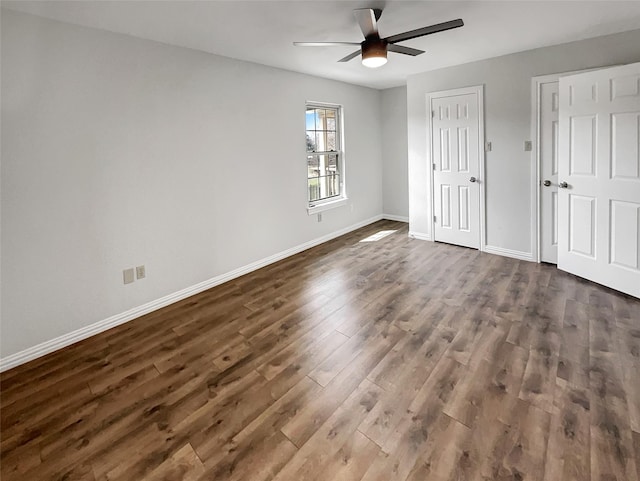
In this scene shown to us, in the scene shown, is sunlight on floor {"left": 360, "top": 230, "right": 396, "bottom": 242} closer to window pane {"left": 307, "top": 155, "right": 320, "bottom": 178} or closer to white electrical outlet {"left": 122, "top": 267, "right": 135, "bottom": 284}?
window pane {"left": 307, "top": 155, "right": 320, "bottom": 178}

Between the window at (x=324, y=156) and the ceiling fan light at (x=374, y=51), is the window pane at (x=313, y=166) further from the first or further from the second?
the ceiling fan light at (x=374, y=51)

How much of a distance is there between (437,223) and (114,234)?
4.17 m

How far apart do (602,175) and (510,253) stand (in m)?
1.44

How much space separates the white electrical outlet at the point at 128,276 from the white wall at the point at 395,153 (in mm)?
4850

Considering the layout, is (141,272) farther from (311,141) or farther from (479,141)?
(479,141)

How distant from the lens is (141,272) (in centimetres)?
336

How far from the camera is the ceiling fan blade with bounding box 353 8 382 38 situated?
2.45 m

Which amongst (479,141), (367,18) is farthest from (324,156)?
(367,18)

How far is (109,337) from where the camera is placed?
300 centimetres

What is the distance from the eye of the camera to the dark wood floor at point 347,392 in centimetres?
169

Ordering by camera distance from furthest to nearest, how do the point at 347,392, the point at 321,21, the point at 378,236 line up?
1. the point at 378,236
2. the point at 321,21
3. the point at 347,392

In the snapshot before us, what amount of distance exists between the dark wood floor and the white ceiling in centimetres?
243

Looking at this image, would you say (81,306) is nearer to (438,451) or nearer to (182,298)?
(182,298)

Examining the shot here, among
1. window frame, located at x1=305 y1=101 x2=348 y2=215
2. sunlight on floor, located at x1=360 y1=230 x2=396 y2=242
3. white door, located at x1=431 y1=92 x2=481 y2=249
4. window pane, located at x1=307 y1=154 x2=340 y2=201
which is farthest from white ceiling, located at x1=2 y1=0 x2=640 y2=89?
sunlight on floor, located at x1=360 y1=230 x2=396 y2=242
